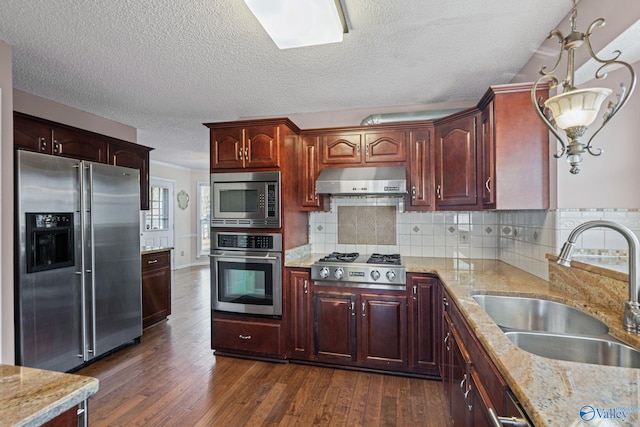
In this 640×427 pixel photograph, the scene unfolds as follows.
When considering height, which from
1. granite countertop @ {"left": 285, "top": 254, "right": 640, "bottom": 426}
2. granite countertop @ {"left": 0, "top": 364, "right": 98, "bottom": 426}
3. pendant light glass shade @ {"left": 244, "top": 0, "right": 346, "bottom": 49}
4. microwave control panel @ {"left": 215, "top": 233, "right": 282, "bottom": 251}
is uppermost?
pendant light glass shade @ {"left": 244, "top": 0, "right": 346, "bottom": 49}

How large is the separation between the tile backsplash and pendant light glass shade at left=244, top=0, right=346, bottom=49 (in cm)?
184

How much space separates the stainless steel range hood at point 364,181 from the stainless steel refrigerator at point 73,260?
1996 mm

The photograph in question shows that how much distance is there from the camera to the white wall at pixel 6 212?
6.66 ft

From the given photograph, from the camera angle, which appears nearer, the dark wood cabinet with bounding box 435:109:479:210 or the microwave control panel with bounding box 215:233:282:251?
the dark wood cabinet with bounding box 435:109:479:210

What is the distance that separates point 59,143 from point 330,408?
325 centimetres

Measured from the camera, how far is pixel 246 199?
2953mm

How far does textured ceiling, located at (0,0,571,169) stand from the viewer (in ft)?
5.90

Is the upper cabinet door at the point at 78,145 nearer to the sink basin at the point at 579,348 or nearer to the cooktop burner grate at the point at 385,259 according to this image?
the cooktop burner grate at the point at 385,259

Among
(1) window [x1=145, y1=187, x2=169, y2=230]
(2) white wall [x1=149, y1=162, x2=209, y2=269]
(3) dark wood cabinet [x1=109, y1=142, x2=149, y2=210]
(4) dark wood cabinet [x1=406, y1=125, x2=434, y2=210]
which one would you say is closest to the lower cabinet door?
(4) dark wood cabinet [x1=406, y1=125, x2=434, y2=210]

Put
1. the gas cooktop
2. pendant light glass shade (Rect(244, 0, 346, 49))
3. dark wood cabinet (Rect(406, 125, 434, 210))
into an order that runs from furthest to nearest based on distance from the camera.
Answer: dark wood cabinet (Rect(406, 125, 434, 210)), the gas cooktop, pendant light glass shade (Rect(244, 0, 346, 49))

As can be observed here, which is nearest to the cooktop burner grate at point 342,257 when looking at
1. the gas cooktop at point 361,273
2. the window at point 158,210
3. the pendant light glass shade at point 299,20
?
the gas cooktop at point 361,273

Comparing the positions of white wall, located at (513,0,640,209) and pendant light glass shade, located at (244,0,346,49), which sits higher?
pendant light glass shade, located at (244,0,346,49)

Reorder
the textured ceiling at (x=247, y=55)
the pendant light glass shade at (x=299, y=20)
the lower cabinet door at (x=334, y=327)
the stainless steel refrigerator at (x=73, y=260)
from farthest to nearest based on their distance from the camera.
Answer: the lower cabinet door at (x=334, y=327) → the stainless steel refrigerator at (x=73, y=260) → the textured ceiling at (x=247, y=55) → the pendant light glass shade at (x=299, y=20)

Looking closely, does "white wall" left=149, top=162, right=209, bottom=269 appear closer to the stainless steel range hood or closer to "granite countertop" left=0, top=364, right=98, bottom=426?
the stainless steel range hood
